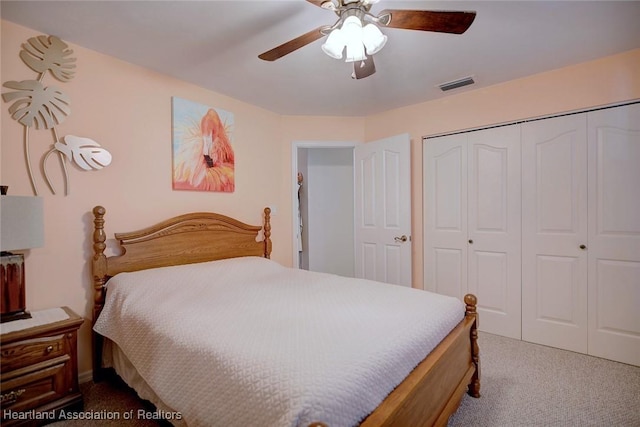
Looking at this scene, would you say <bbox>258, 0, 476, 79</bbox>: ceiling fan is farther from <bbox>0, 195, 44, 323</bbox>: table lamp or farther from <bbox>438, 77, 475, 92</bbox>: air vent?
<bbox>0, 195, 44, 323</bbox>: table lamp

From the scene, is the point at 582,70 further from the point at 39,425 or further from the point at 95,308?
the point at 39,425

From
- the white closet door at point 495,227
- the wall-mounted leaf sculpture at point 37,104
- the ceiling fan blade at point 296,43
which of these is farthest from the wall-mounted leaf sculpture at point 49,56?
the white closet door at point 495,227

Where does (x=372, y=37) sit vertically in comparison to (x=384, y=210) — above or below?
above

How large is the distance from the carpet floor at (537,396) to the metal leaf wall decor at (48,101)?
4.56 ft

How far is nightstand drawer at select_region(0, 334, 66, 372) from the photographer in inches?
57.2

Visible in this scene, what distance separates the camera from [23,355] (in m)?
1.50

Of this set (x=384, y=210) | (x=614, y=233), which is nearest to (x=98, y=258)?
→ (x=384, y=210)

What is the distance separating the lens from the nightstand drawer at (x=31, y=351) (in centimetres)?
145

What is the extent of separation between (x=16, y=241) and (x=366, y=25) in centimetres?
210

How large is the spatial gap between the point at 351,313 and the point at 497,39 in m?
2.05

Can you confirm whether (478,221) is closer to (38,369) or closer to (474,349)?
(474,349)

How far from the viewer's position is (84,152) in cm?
201

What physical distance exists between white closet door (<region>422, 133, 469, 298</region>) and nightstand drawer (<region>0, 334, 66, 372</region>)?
10.1ft

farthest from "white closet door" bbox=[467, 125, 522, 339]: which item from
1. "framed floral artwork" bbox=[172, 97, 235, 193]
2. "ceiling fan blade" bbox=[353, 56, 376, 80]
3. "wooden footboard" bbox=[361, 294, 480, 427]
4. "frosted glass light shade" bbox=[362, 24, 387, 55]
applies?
"framed floral artwork" bbox=[172, 97, 235, 193]
